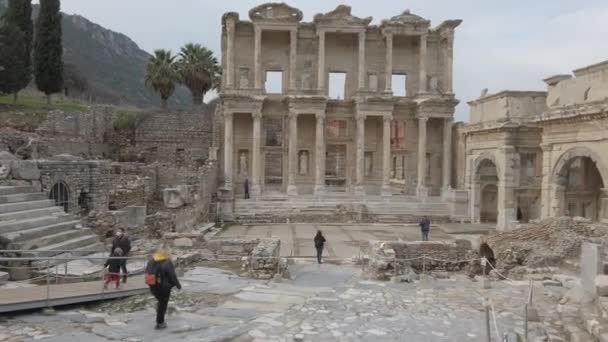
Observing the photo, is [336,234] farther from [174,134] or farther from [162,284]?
[174,134]

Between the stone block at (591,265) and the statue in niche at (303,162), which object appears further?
the statue in niche at (303,162)

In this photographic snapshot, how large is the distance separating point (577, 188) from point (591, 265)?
48.3ft

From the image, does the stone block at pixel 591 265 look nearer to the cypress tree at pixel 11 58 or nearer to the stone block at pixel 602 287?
the stone block at pixel 602 287

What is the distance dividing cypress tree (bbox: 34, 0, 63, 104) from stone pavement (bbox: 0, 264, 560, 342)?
115 ft

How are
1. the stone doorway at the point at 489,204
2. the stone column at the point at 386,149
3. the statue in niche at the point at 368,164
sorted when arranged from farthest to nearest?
the statue in niche at the point at 368,164 < the stone column at the point at 386,149 < the stone doorway at the point at 489,204

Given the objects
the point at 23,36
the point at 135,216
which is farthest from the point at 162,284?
the point at 23,36

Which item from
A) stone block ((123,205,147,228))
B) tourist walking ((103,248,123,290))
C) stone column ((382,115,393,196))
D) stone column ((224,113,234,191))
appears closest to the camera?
tourist walking ((103,248,123,290))

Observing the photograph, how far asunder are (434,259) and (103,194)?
466 inches

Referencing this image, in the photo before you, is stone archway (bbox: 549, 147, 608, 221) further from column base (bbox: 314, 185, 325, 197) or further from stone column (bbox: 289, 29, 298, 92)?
stone column (bbox: 289, 29, 298, 92)

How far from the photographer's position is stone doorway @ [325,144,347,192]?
138ft

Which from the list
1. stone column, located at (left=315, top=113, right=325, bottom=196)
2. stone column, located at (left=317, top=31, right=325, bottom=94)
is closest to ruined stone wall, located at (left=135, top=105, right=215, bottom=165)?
stone column, located at (left=315, top=113, right=325, bottom=196)

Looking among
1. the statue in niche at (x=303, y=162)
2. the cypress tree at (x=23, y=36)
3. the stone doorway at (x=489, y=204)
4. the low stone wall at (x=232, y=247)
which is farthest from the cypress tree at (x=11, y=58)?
the stone doorway at (x=489, y=204)

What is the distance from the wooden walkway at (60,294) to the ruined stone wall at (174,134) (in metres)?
32.5

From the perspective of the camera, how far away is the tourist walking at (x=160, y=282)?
8.49m
